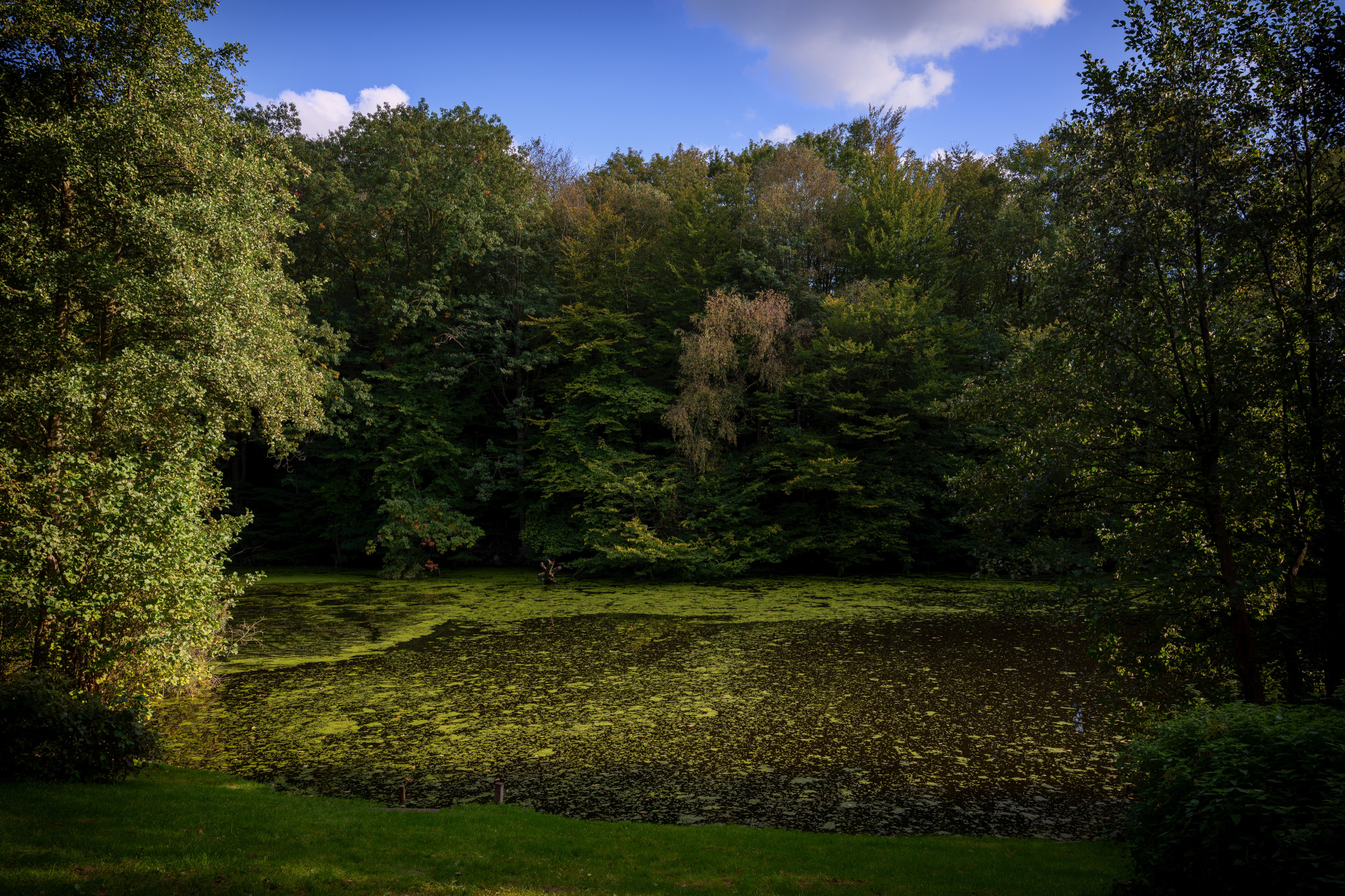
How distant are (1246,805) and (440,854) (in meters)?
5.49

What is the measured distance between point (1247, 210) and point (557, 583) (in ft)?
68.8

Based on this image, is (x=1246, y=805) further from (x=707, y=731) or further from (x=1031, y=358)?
(x=707, y=731)

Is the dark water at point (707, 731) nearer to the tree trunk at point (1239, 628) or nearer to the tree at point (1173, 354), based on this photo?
the tree trunk at point (1239, 628)

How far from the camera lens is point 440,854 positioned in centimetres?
577

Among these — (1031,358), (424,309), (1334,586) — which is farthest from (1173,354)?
(424,309)

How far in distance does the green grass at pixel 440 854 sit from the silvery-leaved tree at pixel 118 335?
2799 millimetres

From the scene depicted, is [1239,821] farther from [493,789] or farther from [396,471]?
[396,471]

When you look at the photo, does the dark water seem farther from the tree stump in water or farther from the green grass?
the tree stump in water

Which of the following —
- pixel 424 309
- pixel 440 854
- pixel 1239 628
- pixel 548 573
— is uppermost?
pixel 424 309

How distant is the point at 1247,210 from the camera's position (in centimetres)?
686

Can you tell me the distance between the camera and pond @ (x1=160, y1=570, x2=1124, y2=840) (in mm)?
7723

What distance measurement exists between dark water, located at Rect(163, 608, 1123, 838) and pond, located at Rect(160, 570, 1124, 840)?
4 centimetres

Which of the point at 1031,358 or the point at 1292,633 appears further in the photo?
the point at 1031,358

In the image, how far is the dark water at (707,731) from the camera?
7637mm
